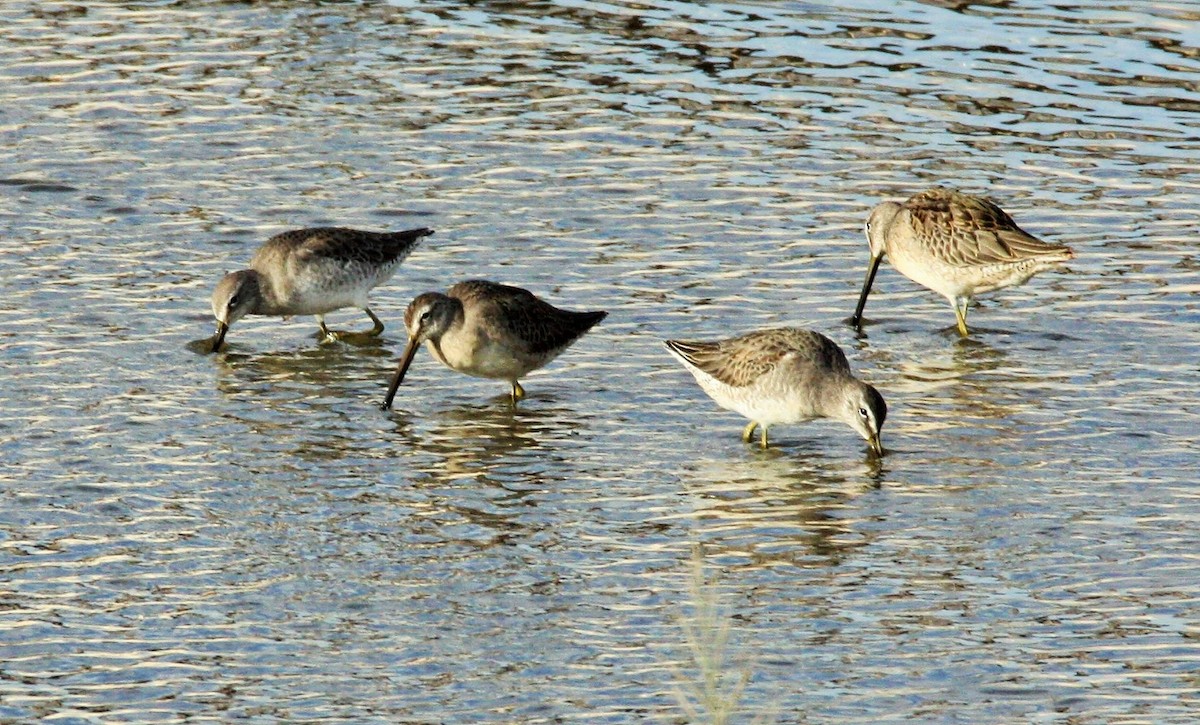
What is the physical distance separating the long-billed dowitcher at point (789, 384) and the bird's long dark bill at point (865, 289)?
2.04m

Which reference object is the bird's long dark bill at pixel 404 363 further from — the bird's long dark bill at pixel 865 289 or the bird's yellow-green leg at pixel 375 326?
the bird's long dark bill at pixel 865 289

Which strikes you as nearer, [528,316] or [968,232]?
[528,316]

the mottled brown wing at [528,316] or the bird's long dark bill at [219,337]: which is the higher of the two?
the mottled brown wing at [528,316]

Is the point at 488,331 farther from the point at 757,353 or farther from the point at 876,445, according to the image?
the point at 876,445

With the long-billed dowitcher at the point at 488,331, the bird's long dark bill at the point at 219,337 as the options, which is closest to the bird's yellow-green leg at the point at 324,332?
the bird's long dark bill at the point at 219,337

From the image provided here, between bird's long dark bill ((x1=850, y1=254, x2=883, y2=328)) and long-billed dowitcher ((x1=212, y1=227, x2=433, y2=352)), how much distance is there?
3.22 meters

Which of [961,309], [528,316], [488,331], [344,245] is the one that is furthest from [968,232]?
[344,245]

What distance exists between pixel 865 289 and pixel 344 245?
3.61 meters

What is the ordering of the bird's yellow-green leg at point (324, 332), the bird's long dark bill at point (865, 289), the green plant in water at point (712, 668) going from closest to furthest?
the green plant in water at point (712, 668) → the bird's long dark bill at point (865, 289) → the bird's yellow-green leg at point (324, 332)

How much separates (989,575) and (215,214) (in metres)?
7.95

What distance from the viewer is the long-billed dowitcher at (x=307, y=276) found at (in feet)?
43.1

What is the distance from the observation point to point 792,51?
64.4 feet

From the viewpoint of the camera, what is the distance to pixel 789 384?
37.1ft

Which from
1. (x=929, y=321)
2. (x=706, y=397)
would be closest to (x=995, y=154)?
(x=929, y=321)
